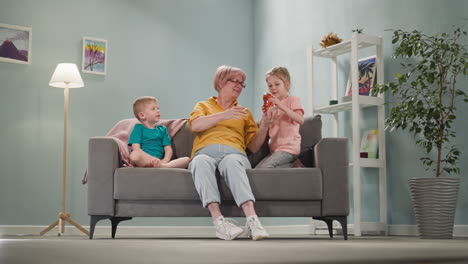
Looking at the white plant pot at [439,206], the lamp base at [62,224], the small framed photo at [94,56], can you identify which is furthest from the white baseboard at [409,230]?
the small framed photo at [94,56]

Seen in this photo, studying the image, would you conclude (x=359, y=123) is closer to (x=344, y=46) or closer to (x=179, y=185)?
(x=344, y=46)

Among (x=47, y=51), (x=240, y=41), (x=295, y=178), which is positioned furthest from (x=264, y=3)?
(x=295, y=178)

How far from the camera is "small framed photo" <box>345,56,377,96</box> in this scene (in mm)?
4216

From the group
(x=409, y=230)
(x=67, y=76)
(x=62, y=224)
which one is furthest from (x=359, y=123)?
(x=62, y=224)

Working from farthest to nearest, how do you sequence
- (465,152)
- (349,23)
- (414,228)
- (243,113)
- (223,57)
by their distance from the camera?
(223,57) < (349,23) < (414,228) < (465,152) < (243,113)

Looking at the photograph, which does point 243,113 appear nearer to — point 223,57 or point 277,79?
point 277,79

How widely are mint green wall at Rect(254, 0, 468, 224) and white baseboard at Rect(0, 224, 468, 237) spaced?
0.07m

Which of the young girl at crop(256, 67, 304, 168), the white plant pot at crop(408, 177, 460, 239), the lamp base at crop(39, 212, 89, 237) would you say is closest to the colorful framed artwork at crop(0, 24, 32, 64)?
the lamp base at crop(39, 212, 89, 237)

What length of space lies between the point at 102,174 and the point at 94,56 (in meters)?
2.13

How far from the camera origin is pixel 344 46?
429 centimetres

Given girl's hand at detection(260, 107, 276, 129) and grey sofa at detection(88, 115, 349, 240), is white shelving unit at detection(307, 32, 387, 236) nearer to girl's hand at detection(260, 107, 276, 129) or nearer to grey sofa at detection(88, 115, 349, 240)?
grey sofa at detection(88, 115, 349, 240)

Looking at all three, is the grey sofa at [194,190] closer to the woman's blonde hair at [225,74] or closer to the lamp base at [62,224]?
the woman's blonde hair at [225,74]

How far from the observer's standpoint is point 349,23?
457 cm

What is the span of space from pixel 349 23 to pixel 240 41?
1421 mm
